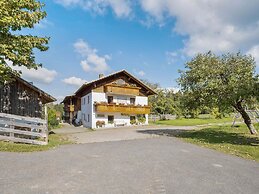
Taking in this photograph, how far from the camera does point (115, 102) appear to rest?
117ft

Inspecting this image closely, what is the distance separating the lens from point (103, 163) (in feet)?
29.7

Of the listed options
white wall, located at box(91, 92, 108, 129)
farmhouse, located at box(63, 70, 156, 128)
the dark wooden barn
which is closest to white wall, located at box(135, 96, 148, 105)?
farmhouse, located at box(63, 70, 156, 128)

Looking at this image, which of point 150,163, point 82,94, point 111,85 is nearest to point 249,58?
point 150,163

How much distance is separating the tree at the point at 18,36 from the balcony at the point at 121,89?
65.7ft

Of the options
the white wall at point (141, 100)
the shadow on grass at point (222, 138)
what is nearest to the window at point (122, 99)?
the white wall at point (141, 100)

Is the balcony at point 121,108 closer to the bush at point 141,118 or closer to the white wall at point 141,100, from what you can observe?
the bush at point 141,118

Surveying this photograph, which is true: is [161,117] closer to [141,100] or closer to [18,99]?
[141,100]

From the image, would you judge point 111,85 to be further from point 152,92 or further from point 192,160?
point 192,160

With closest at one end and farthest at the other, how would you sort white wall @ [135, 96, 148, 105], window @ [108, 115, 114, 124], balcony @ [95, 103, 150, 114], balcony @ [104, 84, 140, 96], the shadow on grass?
1. the shadow on grass
2. balcony @ [95, 103, 150, 114]
3. balcony @ [104, 84, 140, 96]
4. window @ [108, 115, 114, 124]
5. white wall @ [135, 96, 148, 105]

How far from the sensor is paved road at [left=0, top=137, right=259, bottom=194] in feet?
20.2

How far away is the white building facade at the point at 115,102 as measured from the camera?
1335 inches

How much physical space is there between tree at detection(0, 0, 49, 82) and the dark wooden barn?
156 inches

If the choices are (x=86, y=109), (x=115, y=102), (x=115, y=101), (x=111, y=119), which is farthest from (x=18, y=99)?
(x=86, y=109)

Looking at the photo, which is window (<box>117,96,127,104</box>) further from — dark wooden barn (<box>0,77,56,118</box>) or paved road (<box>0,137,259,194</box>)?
paved road (<box>0,137,259,194</box>)
